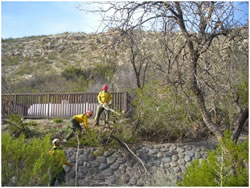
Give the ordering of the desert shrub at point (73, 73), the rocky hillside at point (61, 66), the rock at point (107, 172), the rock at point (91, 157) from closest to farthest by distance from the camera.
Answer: the rock at point (107, 172) < the rock at point (91, 157) < the rocky hillside at point (61, 66) < the desert shrub at point (73, 73)

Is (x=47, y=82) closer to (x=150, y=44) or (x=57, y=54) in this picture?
(x=57, y=54)

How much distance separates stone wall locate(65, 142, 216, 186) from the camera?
8891 millimetres

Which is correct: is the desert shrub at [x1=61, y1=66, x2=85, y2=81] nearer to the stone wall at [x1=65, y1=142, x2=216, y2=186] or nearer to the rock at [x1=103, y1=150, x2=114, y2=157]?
the rock at [x1=103, y1=150, x2=114, y2=157]

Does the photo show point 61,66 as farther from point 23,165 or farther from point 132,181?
point 23,165

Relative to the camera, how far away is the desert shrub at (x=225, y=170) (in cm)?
466

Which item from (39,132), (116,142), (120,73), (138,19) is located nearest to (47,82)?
(120,73)

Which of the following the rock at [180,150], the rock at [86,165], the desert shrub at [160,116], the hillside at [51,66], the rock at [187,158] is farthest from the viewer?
the hillside at [51,66]

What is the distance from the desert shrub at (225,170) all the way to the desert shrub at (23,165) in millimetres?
2601

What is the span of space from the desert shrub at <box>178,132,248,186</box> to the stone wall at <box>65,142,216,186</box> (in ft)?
11.5

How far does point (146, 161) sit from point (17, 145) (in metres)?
6.03

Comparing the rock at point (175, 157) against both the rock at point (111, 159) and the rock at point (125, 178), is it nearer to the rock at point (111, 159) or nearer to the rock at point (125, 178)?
the rock at point (125, 178)

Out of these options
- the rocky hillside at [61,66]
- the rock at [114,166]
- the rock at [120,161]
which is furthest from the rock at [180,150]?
the rocky hillside at [61,66]

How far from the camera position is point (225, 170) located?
475 centimetres

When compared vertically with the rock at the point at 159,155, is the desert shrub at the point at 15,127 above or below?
above
